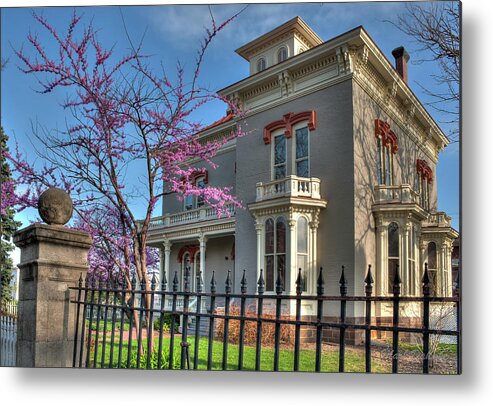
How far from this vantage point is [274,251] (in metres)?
5.65

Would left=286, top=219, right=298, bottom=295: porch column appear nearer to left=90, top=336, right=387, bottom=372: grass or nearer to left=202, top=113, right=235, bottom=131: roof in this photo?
left=90, top=336, right=387, bottom=372: grass

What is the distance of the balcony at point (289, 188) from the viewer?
16.3ft

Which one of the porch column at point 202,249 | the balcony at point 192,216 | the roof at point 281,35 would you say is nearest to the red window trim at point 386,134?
the roof at point 281,35

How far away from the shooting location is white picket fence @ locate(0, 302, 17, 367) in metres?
3.77

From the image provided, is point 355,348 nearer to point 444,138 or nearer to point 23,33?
point 444,138

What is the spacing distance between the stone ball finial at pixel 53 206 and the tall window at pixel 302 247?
7.96 feet

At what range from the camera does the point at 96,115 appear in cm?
448

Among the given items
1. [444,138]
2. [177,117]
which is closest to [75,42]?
[177,117]

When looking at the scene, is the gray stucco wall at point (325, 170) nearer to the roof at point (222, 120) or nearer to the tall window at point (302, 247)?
the tall window at point (302, 247)

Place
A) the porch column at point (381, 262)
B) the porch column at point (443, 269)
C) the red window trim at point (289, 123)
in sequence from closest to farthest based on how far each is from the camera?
1. the porch column at point (443, 269)
2. the porch column at point (381, 262)
3. the red window trim at point (289, 123)

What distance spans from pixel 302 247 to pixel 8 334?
124 inches

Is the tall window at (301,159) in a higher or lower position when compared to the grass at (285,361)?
higher

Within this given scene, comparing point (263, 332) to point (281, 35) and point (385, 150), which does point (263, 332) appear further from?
point (281, 35)

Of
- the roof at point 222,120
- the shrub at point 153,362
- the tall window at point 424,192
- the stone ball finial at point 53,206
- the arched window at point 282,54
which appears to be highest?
the arched window at point 282,54
